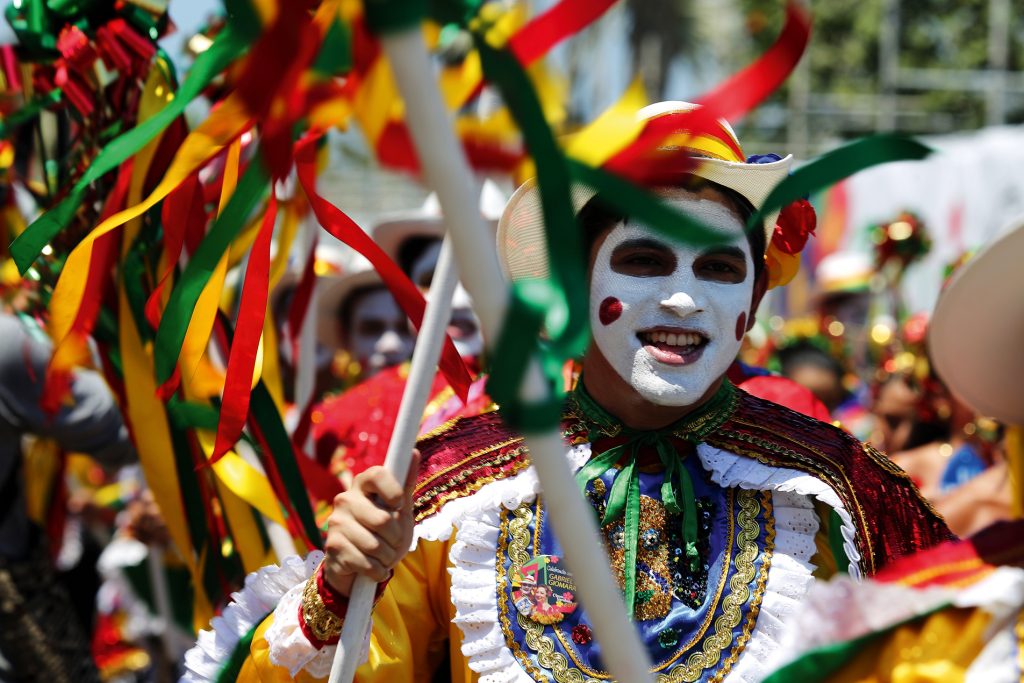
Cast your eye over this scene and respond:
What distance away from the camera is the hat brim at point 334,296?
5.48m

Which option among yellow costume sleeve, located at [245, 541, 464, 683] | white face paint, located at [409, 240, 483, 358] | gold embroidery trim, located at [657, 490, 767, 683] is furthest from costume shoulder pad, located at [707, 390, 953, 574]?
white face paint, located at [409, 240, 483, 358]

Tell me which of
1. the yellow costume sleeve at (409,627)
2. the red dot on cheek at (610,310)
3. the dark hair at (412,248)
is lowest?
the yellow costume sleeve at (409,627)

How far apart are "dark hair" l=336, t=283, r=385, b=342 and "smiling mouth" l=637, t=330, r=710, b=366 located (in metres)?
3.12

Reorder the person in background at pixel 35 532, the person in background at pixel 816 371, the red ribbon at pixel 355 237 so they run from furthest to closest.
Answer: the person in background at pixel 816 371 < the person in background at pixel 35 532 < the red ribbon at pixel 355 237

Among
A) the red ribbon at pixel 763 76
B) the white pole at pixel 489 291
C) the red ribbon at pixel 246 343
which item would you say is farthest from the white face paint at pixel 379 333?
the white pole at pixel 489 291

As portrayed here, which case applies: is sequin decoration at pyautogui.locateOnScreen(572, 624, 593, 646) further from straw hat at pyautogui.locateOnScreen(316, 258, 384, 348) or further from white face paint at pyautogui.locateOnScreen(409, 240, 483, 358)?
straw hat at pyautogui.locateOnScreen(316, 258, 384, 348)

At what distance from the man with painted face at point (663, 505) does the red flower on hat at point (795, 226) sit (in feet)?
0.48

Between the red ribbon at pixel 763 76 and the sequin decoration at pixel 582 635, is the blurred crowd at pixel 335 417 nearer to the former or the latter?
the sequin decoration at pixel 582 635

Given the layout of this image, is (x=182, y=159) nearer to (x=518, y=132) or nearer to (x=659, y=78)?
(x=518, y=132)

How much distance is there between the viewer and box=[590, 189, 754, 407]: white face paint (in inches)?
94.3

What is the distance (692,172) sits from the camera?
2441 mm

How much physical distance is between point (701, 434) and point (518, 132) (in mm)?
1195

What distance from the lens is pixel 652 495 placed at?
2.48 m

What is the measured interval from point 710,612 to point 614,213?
2.33ft
